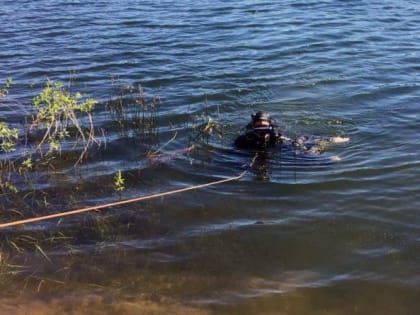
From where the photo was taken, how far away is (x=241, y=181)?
6.98m

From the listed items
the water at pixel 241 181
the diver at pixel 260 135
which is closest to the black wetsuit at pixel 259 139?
the diver at pixel 260 135

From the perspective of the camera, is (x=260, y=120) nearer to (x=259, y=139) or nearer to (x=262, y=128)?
(x=262, y=128)

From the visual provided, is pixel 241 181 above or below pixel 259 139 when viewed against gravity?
below

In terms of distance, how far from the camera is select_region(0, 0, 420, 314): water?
493cm

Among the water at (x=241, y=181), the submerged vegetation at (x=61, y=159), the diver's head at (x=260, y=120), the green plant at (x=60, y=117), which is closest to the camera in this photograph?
the water at (x=241, y=181)

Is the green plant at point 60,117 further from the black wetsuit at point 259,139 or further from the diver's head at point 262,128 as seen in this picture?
the diver's head at point 262,128

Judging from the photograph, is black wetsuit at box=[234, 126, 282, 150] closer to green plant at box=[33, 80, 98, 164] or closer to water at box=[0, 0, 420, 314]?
water at box=[0, 0, 420, 314]

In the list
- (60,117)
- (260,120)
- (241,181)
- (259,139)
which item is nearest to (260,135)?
(259,139)

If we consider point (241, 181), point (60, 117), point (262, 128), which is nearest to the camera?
point (241, 181)

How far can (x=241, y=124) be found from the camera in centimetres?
909

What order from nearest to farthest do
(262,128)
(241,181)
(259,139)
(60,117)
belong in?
(241,181) → (262,128) → (259,139) → (60,117)

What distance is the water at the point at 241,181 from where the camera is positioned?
194 inches

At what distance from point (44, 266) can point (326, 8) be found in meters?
12.2

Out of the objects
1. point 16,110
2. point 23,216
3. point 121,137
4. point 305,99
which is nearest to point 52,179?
point 23,216
